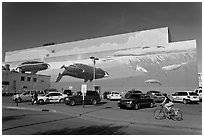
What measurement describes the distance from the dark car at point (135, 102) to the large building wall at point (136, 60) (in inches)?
972

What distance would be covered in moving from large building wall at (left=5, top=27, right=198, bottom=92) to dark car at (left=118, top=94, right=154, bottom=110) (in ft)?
81.0

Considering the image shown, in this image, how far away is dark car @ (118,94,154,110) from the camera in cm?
1883

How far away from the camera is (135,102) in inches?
749

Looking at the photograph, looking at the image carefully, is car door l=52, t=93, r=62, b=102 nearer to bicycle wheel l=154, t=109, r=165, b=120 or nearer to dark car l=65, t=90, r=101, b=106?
dark car l=65, t=90, r=101, b=106

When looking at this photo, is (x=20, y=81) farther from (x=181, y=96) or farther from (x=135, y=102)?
(x=135, y=102)

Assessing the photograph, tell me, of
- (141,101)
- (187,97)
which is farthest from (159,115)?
(187,97)

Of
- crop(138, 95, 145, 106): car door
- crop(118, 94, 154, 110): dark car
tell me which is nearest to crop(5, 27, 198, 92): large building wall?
crop(118, 94, 154, 110): dark car

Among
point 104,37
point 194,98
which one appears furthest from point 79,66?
point 194,98

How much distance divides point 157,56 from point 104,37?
17.0 metres

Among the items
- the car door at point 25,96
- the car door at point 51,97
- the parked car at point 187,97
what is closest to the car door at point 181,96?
the parked car at point 187,97

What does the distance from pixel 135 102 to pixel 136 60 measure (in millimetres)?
32649

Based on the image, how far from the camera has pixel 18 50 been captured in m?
82.1

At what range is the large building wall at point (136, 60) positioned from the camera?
43.8 meters

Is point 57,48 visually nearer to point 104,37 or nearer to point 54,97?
point 104,37
